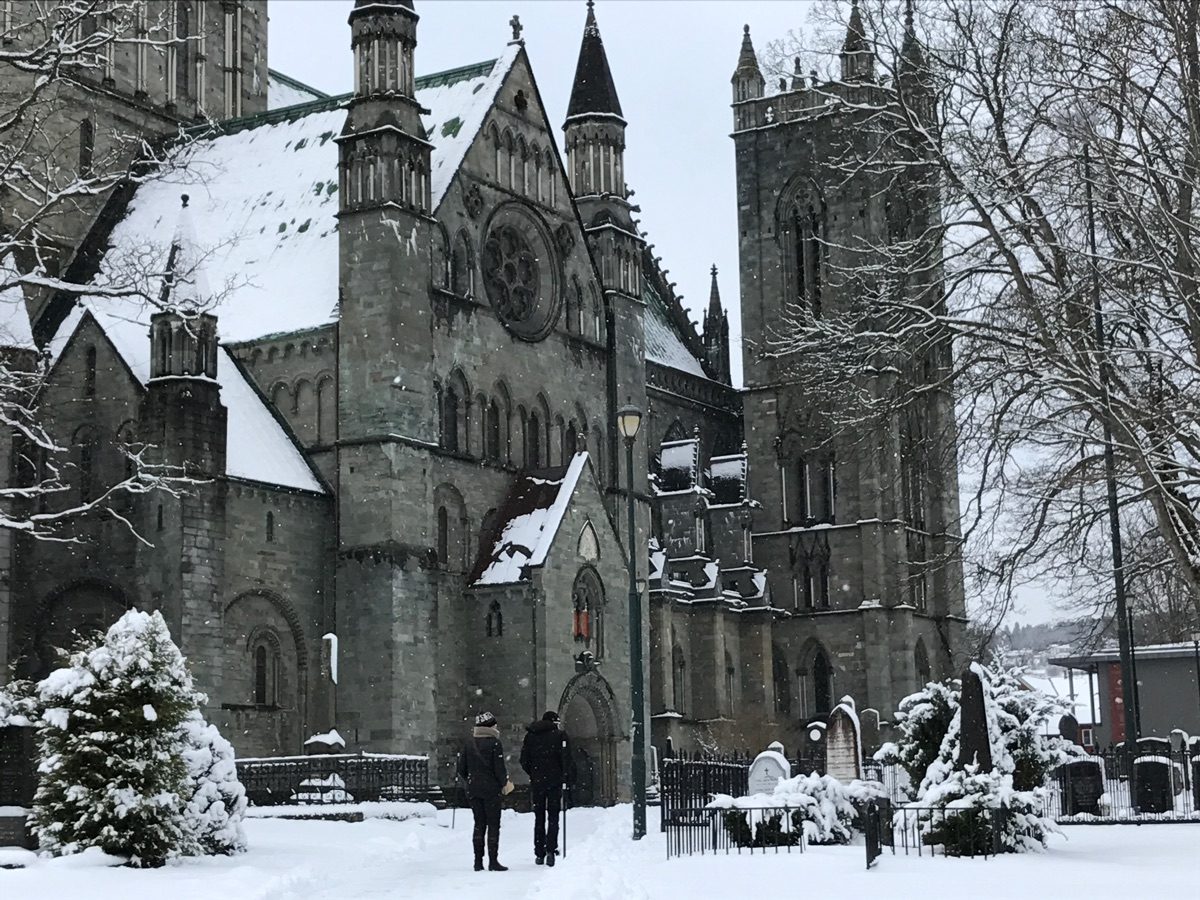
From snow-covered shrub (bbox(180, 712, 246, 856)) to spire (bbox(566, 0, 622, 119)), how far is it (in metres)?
34.4

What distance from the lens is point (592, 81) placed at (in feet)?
180

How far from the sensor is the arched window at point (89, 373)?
1647 inches

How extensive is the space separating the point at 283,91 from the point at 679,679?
1022 inches

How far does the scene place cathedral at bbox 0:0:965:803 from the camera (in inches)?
1597

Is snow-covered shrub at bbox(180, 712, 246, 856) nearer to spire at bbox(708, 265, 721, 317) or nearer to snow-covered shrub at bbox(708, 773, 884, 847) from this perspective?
snow-covered shrub at bbox(708, 773, 884, 847)

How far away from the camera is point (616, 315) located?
5400 cm

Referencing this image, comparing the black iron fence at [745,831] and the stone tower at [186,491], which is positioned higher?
the stone tower at [186,491]

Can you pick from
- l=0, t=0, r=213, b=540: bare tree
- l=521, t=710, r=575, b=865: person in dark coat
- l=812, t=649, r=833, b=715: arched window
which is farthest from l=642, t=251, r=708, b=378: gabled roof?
l=521, t=710, r=575, b=865: person in dark coat

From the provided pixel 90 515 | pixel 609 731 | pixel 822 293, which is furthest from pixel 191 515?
pixel 822 293

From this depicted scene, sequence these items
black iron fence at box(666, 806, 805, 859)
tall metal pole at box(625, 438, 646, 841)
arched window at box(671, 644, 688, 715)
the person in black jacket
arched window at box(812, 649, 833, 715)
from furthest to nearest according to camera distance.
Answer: arched window at box(812, 649, 833, 715) < arched window at box(671, 644, 688, 715) < tall metal pole at box(625, 438, 646, 841) < black iron fence at box(666, 806, 805, 859) < the person in black jacket

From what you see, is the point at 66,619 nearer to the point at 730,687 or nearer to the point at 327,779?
the point at 327,779

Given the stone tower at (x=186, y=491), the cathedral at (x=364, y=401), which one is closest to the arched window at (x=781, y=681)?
the cathedral at (x=364, y=401)

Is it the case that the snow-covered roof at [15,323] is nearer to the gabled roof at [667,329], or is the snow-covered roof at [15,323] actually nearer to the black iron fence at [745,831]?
the black iron fence at [745,831]

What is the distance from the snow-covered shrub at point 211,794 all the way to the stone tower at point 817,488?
144ft
